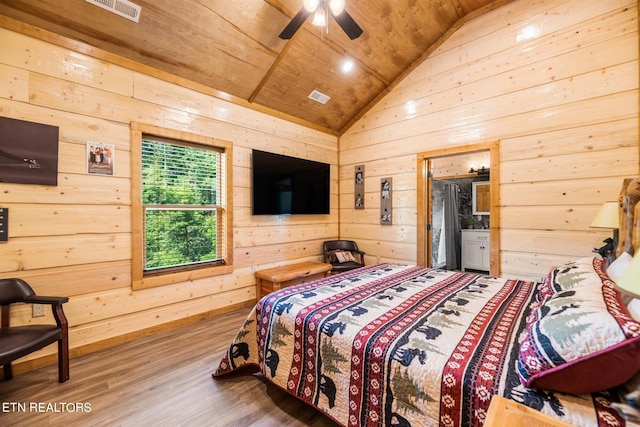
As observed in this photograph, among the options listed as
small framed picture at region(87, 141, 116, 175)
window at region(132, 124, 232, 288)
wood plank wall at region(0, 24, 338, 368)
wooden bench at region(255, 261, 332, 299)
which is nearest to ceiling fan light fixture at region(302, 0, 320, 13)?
wood plank wall at region(0, 24, 338, 368)

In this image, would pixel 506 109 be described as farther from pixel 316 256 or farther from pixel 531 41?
pixel 316 256

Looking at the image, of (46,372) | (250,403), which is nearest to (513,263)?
(250,403)

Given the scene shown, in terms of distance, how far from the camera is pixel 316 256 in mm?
4539

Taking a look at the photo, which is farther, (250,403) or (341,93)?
(341,93)

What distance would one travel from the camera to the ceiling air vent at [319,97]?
3854 millimetres

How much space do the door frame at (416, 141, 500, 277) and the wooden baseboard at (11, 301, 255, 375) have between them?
2.61m

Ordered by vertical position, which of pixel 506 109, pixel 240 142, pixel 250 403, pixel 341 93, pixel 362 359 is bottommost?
pixel 250 403

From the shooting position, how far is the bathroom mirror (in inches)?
203

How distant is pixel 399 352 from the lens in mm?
1254

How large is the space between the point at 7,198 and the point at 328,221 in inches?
145

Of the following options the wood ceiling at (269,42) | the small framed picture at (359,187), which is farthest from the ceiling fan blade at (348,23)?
the small framed picture at (359,187)

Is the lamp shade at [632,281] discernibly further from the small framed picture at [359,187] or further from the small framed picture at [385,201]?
the small framed picture at [359,187]

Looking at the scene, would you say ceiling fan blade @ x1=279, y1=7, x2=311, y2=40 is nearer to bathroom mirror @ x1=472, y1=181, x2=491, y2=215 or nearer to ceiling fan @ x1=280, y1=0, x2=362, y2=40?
ceiling fan @ x1=280, y1=0, x2=362, y2=40

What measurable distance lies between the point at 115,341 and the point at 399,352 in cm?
266
